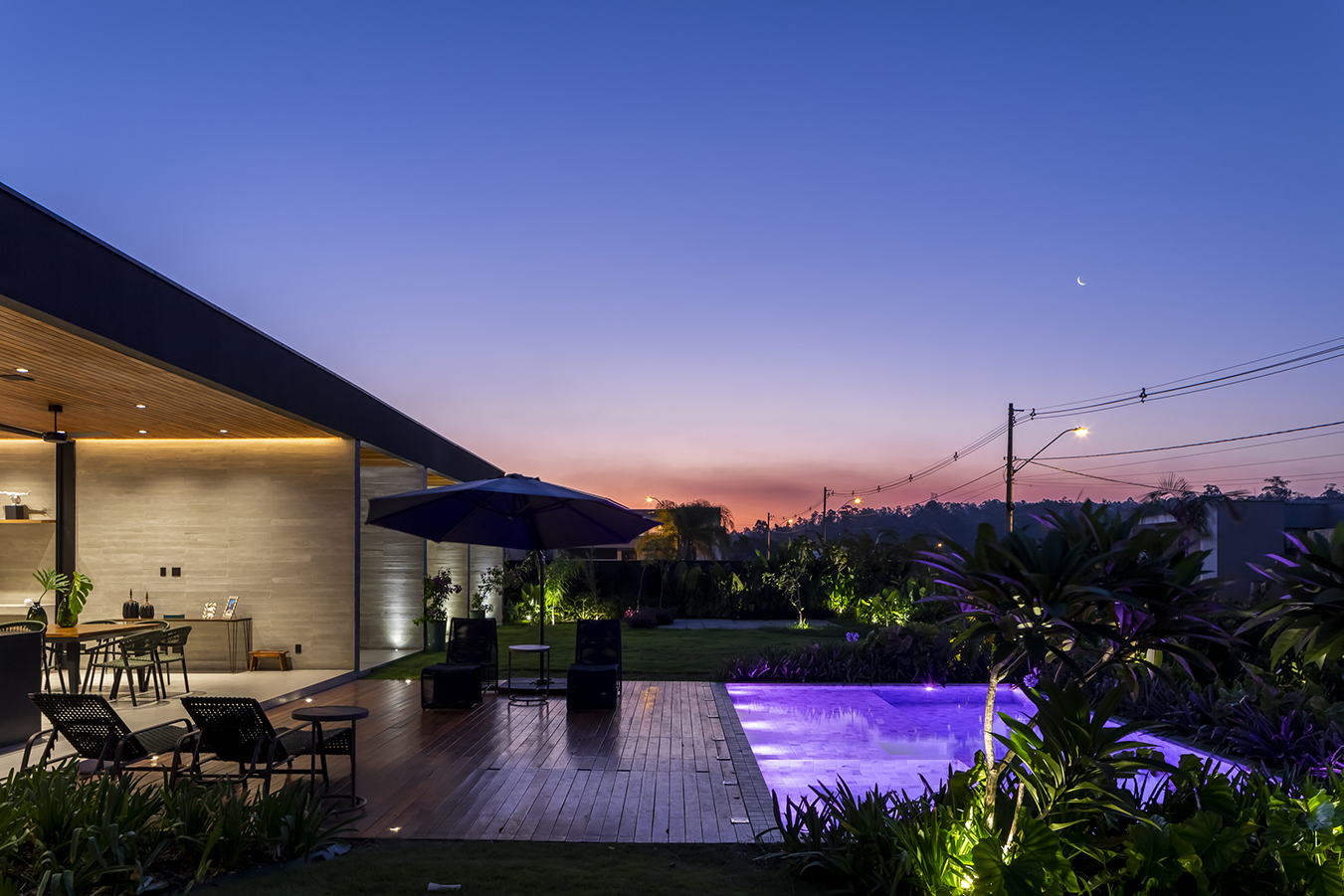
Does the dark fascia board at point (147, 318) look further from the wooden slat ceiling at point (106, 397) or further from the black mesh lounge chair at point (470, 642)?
the black mesh lounge chair at point (470, 642)

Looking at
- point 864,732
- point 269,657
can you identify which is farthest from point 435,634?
point 864,732

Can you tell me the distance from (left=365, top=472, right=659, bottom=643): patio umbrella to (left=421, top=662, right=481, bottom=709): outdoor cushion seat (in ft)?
3.36

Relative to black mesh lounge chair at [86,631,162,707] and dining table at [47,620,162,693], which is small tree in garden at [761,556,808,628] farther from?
black mesh lounge chair at [86,631,162,707]

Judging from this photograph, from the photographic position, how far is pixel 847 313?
1752 cm

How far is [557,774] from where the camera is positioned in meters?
6.10

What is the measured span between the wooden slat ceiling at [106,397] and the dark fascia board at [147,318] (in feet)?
0.73

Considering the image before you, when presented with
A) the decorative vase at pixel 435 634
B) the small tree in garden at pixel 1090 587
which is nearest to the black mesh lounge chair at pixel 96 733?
the small tree in garden at pixel 1090 587

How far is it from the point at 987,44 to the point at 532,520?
7.58 metres

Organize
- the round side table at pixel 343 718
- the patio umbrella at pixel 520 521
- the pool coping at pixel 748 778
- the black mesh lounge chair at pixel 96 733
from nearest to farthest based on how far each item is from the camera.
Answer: the pool coping at pixel 748 778
the black mesh lounge chair at pixel 96 733
the round side table at pixel 343 718
the patio umbrella at pixel 520 521

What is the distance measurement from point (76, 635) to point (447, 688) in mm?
3727

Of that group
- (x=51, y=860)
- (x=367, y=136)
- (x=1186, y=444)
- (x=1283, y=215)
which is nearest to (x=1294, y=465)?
(x=1186, y=444)

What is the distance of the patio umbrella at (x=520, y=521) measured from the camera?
344 inches

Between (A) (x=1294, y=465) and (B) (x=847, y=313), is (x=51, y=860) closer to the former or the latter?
(B) (x=847, y=313)

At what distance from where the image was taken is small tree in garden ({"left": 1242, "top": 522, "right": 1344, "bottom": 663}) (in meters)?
2.88
